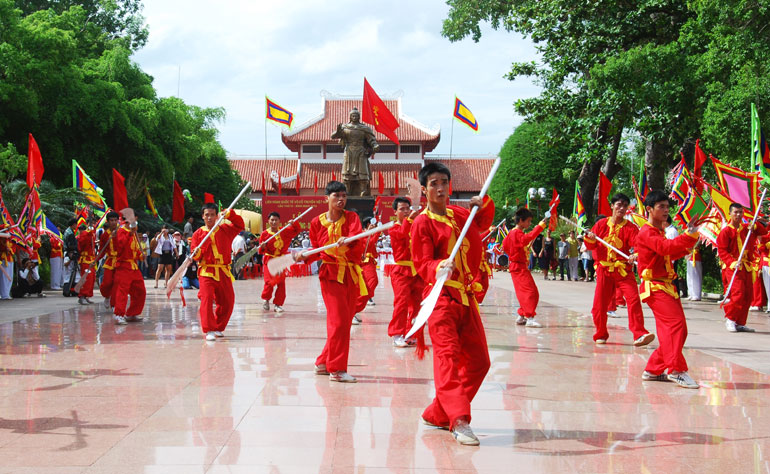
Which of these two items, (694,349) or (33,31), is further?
(33,31)

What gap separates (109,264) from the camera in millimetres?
10297

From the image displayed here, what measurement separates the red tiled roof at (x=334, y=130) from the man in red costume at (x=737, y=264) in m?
37.3

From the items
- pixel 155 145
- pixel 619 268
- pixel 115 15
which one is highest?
pixel 115 15

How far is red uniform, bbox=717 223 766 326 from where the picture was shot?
9242 millimetres

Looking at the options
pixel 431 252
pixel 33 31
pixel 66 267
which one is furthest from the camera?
pixel 33 31

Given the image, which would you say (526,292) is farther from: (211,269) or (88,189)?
(88,189)

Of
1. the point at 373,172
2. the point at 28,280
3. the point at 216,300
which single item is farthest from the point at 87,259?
the point at 373,172

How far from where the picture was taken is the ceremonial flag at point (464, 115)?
2283cm

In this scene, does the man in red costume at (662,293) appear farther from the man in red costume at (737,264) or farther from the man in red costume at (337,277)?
the man in red costume at (737,264)

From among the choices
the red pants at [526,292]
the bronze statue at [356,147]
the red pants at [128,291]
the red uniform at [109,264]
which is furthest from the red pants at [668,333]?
the bronze statue at [356,147]

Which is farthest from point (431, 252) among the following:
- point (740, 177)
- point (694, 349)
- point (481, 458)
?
point (740, 177)

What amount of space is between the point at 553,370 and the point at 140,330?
5103 mm

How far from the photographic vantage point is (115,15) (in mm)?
33375

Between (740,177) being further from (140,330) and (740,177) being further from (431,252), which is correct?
(140,330)
